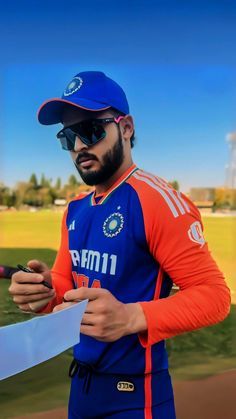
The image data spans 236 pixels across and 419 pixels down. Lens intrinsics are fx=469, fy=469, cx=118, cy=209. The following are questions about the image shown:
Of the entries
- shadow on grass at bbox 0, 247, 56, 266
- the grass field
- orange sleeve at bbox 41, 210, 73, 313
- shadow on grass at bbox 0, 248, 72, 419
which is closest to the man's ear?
orange sleeve at bbox 41, 210, 73, 313

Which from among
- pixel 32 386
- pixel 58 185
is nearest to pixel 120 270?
pixel 58 185

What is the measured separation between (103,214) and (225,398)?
1.95m

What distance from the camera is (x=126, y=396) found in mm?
874

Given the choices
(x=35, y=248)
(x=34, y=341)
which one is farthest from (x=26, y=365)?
(x=35, y=248)

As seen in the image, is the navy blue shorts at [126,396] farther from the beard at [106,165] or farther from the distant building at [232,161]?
the distant building at [232,161]

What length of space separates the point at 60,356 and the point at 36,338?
2.25 meters

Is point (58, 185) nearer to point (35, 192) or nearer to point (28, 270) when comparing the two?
point (35, 192)

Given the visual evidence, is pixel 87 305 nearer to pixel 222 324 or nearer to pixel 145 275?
pixel 145 275

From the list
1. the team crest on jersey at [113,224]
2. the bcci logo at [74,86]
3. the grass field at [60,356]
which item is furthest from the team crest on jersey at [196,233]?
the grass field at [60,356]

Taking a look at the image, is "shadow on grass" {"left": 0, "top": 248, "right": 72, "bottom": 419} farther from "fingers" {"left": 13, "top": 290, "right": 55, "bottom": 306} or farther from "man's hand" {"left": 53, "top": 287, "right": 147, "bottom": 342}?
"man's hand" {"left": 53, "top": 287, "right": 147, "bottom": 342}

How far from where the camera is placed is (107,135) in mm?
933

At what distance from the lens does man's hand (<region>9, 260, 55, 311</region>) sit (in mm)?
797

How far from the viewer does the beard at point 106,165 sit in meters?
0.93

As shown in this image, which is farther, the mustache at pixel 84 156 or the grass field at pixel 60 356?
the grass field at pixel 60 356
